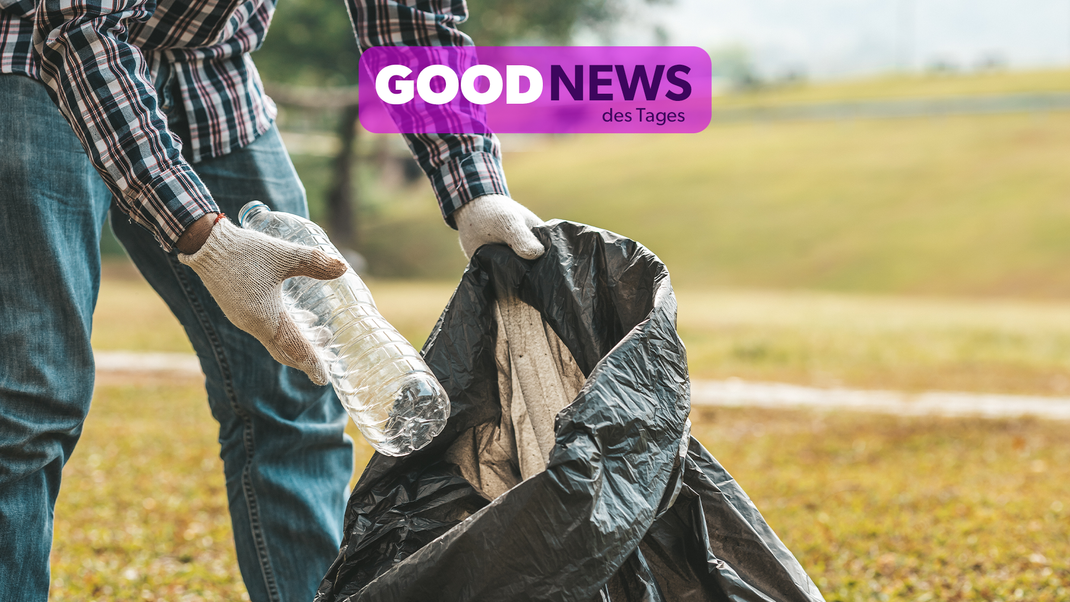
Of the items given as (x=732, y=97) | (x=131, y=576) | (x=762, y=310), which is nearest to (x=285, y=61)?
(x=762, y=310)

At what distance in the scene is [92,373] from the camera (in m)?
1.69

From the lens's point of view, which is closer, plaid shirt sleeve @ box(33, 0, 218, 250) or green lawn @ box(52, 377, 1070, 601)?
plaid shirt sleeve @ box(33, 0, 218, 250)

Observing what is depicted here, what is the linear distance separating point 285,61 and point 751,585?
19521mm

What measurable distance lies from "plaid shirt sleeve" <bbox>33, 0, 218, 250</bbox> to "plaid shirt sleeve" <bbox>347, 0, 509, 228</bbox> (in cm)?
53

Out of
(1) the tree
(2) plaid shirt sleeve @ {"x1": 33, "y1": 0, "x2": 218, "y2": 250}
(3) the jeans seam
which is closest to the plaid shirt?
(2) plaid shirt sleeve @ {"x1": 33, "y1": 0, "x2": 218, "y2": 250}

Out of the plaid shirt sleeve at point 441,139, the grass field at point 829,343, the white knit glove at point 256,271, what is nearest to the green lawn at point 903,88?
the grass field at point 829,343

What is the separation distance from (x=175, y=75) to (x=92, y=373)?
637mm

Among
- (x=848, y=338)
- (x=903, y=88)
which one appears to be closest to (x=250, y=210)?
(x=848, y=338)

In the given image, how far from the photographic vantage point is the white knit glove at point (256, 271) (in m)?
1.49

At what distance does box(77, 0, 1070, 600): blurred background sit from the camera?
3521 millimetres

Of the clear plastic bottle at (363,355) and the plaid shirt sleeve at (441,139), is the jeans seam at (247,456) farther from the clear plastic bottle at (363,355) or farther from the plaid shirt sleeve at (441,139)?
the plaid shirt sleeve at (441,139)

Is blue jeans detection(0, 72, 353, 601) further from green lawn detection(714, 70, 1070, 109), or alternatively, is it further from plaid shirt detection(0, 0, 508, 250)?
green lawn detection(714, 70, 1070, 109)

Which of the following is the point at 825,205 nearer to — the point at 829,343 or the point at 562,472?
the point at 829,343

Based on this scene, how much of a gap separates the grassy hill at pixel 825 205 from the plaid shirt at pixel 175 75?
1817 centimetres
